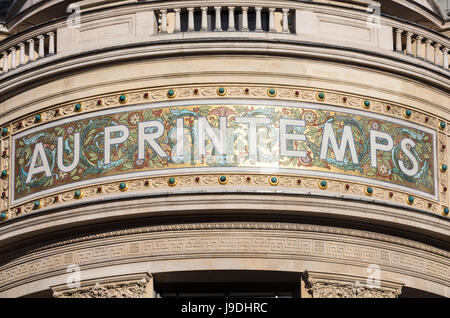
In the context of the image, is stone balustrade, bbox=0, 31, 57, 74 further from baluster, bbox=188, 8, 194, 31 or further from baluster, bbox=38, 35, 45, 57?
baluster, bbox=188, 8, 194, 31

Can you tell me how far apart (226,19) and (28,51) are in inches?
132

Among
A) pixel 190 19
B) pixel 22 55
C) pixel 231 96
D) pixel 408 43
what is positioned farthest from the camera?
pixel 22 55

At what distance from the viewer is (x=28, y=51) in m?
39.7

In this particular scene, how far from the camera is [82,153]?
38.3 m

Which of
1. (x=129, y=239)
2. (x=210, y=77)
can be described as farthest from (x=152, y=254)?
(x=210, y=77)

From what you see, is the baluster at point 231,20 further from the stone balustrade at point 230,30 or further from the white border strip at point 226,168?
the white border strip at point 226,168

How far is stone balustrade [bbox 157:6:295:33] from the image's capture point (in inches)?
1527

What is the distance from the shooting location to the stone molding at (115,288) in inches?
1474

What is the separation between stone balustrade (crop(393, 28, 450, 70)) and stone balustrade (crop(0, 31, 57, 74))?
5.66 m

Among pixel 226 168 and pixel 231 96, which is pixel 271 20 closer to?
pixel 231 96

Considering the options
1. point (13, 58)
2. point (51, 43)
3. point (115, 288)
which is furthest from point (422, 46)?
point (13, 58)

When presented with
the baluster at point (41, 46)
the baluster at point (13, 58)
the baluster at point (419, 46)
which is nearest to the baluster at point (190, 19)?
the baluster at point (41, 46)
